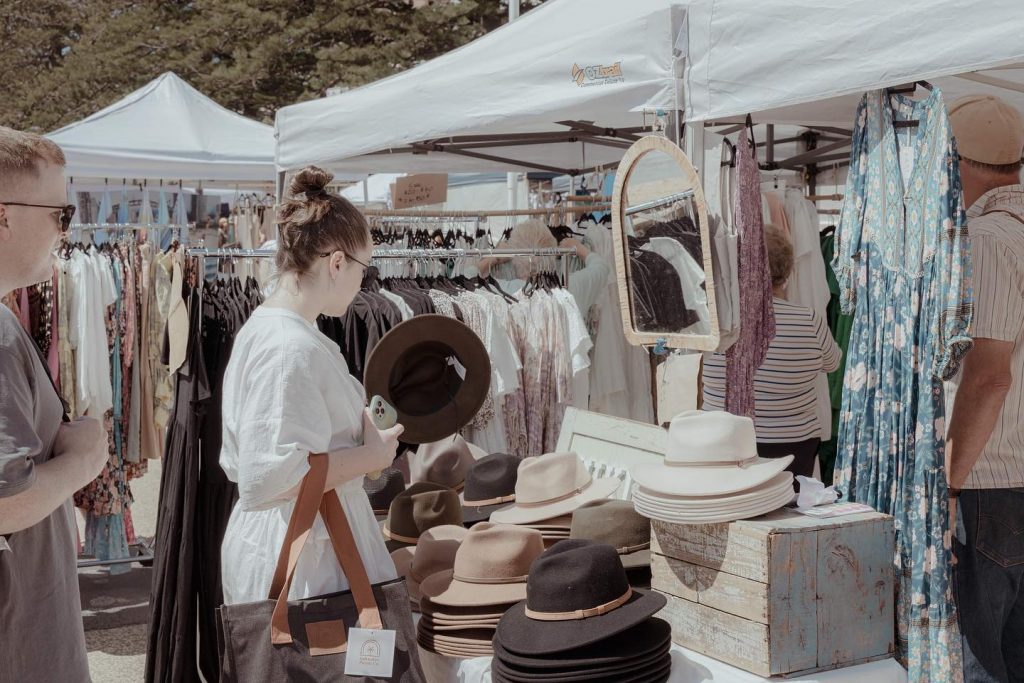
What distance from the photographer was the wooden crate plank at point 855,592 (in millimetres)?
2363

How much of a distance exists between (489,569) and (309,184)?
117cm

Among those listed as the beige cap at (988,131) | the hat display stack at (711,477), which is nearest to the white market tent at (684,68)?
the beige cap at (988,131)

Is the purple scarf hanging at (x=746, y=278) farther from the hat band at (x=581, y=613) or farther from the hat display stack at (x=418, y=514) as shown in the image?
the hat band at (x=581, y=613)

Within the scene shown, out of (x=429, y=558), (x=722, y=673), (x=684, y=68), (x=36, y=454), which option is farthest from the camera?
(x=429, y=558)

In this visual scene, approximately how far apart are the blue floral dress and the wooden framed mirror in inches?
18.3

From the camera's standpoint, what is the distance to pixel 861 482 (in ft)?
9.23

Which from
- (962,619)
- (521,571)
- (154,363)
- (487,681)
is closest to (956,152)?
(962,619)

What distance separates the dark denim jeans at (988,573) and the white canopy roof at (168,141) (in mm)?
7197

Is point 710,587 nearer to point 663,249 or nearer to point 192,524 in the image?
point 663,249

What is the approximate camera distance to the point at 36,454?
5.89ft

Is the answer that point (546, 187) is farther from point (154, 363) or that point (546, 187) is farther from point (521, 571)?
point (521, 571)

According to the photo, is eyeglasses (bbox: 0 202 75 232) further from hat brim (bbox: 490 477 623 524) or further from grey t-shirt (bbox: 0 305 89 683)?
hat brim (bbox: 490 477 623 524)

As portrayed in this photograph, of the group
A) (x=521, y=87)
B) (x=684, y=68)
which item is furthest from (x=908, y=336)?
(x=521, y=87)

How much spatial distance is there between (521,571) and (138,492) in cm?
657
